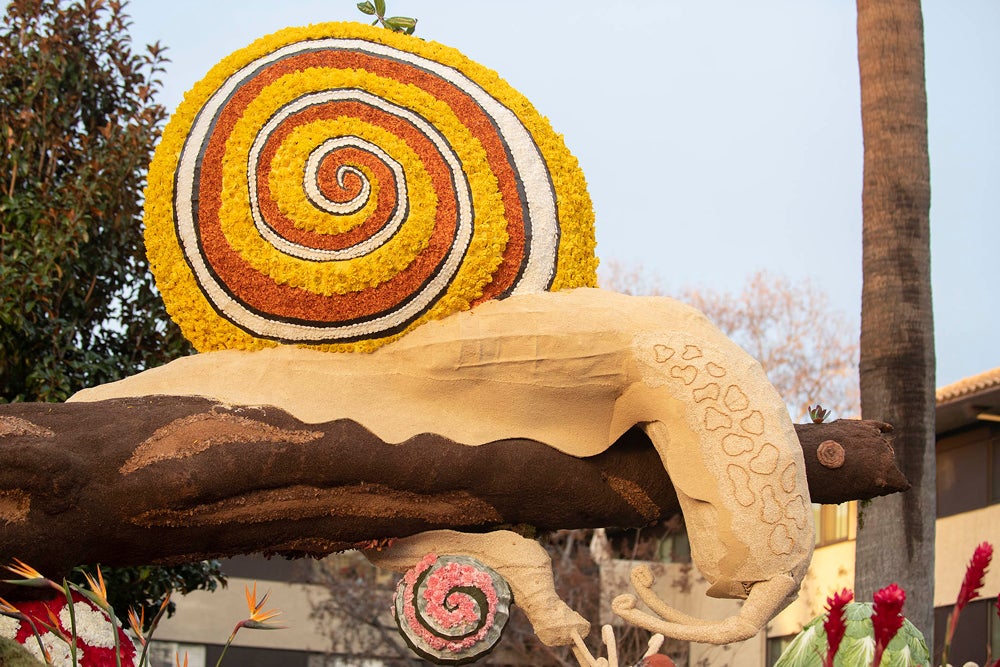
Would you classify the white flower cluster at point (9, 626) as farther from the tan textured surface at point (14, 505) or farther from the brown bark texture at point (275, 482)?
the tan textured surface at point (14, 505)

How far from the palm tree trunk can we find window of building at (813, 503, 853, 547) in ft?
28.8

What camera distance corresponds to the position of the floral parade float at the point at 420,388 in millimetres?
4492

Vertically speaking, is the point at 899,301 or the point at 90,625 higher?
the point at 899,301

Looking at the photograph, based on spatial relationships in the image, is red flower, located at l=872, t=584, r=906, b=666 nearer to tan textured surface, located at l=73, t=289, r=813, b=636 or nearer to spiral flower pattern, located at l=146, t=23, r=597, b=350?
tan textured surface, located at l=73, t=289, r=813, b=636

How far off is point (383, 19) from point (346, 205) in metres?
1.14

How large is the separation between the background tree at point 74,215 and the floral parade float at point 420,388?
2.76m

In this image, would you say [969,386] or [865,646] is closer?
[865,646]

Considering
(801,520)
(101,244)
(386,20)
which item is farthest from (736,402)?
(101,244)

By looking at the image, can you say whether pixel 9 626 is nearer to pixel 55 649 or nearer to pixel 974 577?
pixel 55 649

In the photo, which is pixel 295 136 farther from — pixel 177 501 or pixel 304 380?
pixel 177 501

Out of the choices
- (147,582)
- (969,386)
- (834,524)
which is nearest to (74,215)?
(147,582)

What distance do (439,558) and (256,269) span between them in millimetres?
1206

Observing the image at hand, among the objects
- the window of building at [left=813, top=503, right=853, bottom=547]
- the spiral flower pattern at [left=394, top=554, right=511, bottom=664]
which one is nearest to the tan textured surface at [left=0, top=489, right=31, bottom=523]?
the spiral flower pattern at [left=394, top=554, right=511, bottom=664]

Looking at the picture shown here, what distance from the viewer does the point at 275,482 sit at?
Answer: 4.48 meters
